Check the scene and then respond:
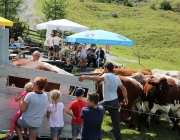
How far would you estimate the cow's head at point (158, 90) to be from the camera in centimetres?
997

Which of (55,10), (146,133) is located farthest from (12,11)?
(146,133)

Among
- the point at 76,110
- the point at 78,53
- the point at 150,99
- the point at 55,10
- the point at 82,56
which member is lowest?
the point at 150,99

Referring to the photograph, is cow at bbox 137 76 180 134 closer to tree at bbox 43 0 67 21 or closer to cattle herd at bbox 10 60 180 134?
cattle herd at bbox 10 60 180 134

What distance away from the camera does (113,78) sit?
8047 mm

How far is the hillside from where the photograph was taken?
3600cm

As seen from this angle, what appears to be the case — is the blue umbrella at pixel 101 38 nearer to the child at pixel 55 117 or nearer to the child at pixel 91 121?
the child at pixel 55 117

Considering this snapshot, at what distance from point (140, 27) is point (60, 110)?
1791 inches

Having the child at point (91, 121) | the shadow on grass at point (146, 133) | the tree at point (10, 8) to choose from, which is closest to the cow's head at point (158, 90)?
the shadow on grass at point (146, 133)

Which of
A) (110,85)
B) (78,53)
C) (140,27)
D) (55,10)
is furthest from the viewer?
(140,27)

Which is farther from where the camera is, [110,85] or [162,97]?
[162,97]

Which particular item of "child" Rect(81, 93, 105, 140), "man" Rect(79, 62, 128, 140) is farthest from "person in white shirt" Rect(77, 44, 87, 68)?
"child" Rect(81, 93, 105, 140)

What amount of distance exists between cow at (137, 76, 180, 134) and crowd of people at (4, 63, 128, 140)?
2.25 meters

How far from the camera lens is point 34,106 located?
6656 millimetres

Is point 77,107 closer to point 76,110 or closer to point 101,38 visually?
point 76,110
